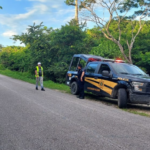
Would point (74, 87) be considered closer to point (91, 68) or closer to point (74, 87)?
point (74, 87)

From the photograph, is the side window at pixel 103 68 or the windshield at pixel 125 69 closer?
the windshield at pixel 125 69

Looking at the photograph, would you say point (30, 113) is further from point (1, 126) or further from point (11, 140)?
point (11, 140)

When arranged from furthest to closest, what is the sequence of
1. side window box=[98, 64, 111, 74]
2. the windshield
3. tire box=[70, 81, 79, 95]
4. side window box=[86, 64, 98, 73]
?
1. tire box=[70, 81, 79, 95]
2. side window box=[86, 64, 98, 73]
3. side window box=[98, 64, 111, 74]
4. the windshield

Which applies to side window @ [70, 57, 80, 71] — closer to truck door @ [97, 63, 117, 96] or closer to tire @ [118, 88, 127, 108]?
truck door @ [97, 63, 117, 96]

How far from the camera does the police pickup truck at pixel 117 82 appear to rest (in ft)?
29.7

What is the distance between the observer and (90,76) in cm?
1165

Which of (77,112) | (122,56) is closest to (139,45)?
(122,56)

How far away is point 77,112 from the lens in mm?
Result: 7699

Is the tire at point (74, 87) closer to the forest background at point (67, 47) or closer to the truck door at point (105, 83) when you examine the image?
the truck door at point (105, 83)

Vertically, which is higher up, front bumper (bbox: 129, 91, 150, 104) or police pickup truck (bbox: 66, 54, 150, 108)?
police pickup truck (bbox: 66, 54, 150, 108)

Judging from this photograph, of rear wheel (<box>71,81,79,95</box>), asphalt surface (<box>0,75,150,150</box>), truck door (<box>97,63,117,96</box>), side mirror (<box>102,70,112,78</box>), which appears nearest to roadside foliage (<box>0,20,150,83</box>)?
rear wheel (<box>71,81,79,95</box>)

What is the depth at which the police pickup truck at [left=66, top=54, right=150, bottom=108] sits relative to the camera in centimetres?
905

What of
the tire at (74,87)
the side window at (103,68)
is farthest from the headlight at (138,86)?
the tire at (74,87)

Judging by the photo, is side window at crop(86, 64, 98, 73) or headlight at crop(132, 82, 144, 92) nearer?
headlight at crop(132, 82, 144, 92)
